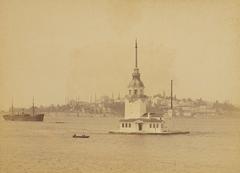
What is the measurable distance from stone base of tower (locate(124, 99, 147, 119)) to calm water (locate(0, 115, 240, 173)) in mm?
68

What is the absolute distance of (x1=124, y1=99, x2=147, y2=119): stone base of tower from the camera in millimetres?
2340

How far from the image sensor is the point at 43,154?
2301 mm

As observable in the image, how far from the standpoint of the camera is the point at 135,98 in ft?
7.68

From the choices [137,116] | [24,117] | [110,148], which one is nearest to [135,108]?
[137,116]

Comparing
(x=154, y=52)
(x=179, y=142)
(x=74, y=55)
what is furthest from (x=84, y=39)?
(x=179, y=142)

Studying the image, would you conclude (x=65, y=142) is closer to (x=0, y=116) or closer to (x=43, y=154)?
(x=43, y=154)

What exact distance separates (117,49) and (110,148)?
447 mm

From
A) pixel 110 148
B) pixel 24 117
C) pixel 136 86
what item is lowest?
pixel 110 148

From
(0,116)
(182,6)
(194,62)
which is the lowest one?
(0,116)

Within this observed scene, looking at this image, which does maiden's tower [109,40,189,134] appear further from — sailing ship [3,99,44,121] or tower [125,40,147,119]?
sailing ship [3,99,44,121]

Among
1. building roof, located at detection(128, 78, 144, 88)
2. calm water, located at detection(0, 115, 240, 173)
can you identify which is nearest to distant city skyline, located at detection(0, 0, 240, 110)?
building roof, located at detection(128, 78, 144, 88)

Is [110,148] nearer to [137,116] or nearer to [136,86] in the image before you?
[137,116]

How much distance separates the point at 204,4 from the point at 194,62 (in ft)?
0.87

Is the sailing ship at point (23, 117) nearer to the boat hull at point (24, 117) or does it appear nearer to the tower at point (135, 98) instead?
the boat hull at point (24, 117)
